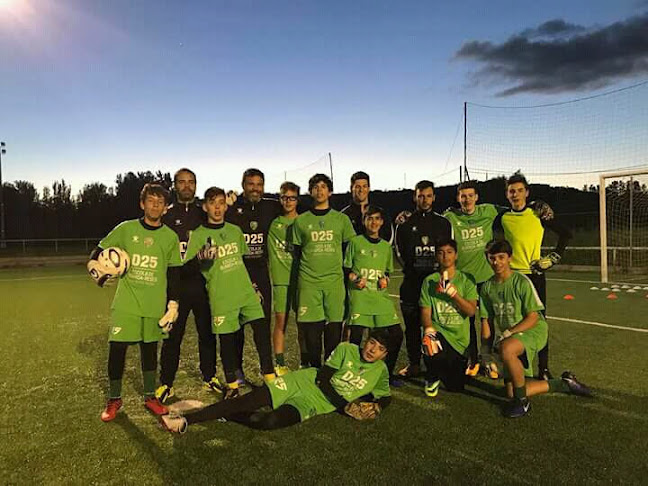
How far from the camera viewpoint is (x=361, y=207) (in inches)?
210

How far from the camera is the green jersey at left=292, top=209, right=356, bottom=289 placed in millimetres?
4859

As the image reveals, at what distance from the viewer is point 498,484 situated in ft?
9.62

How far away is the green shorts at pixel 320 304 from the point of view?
191 inches

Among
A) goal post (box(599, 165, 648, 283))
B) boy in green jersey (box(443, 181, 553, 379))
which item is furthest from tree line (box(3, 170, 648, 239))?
boy in green jersey (box(443, 181, 553, 379))

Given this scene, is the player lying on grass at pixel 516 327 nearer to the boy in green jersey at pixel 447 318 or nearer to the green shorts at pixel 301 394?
the boy in green jersey at pixel 447 318

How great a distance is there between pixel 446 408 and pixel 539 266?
1557 mm

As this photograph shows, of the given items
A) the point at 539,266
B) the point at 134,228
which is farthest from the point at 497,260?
the point at 134,228

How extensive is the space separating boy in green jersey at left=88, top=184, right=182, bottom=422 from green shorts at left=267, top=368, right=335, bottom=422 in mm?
934

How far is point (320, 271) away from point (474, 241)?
1528 mm

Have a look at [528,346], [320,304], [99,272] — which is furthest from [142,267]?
[528,346]

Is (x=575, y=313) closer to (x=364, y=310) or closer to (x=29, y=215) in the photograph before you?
(x=364, y=310)

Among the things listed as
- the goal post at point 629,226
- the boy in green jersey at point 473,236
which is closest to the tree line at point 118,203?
the goal post at point 629,226

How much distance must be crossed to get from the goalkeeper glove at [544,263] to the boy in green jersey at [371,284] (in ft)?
4.26

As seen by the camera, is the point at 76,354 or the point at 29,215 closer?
the point at 76,354
